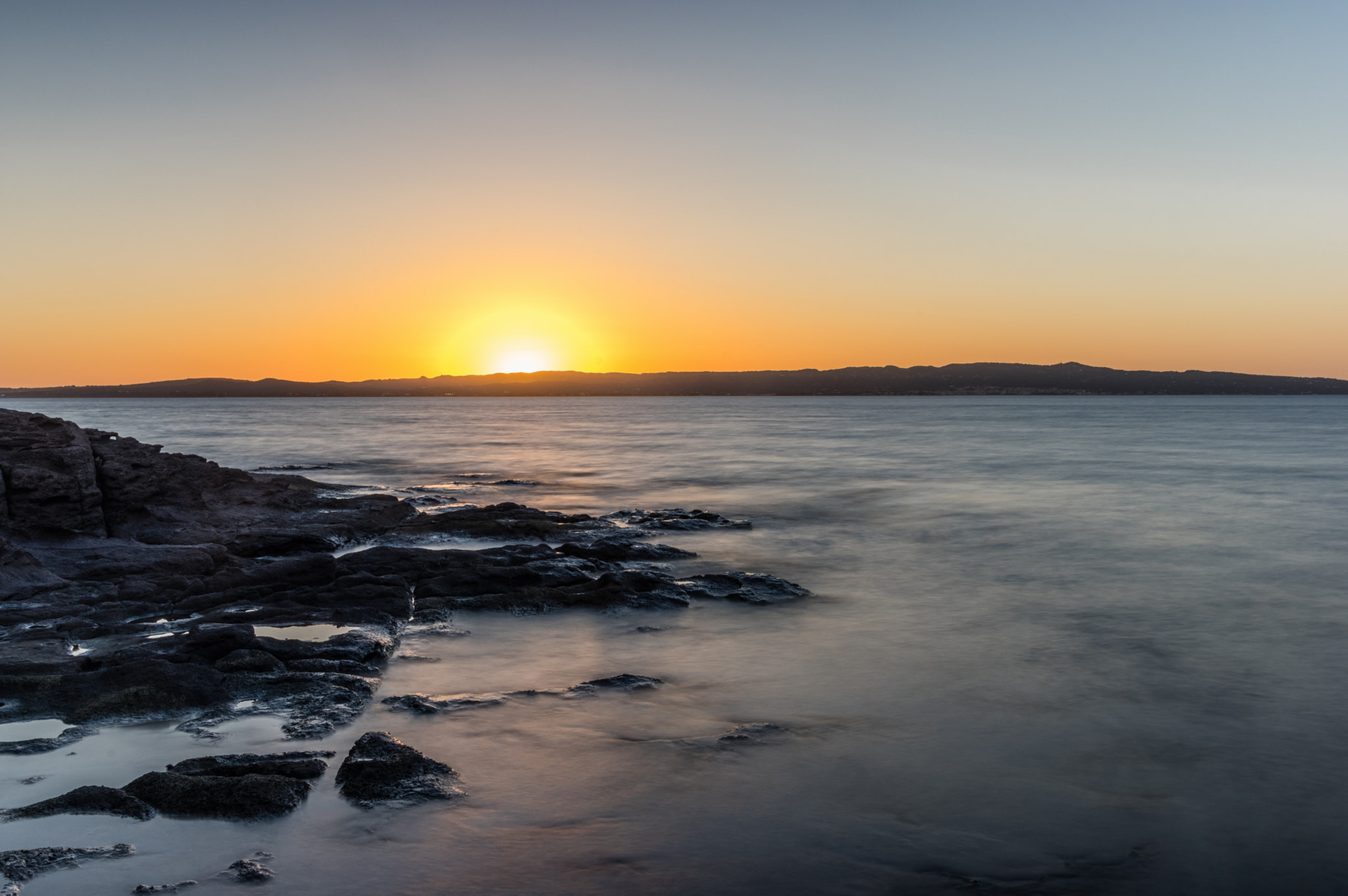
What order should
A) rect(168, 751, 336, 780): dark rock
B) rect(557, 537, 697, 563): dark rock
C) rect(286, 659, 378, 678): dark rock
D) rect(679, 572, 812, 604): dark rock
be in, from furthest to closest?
1. rect(557, 537, 697, 563): dark rock
2. rect(679, 572, 812, 604): dark rock
3. rect(286, 659, 378, 678): dark rock
4. rect(168, 751, 336, 780): dark rock

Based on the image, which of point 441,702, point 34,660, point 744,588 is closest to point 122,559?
point 34,660

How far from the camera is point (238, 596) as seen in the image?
446 inches

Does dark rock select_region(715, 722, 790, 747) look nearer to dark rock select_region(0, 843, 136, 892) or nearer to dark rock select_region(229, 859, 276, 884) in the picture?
dark rock select_region(229, 859, 276, 884)

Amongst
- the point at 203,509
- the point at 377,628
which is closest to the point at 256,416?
the point at 203,509

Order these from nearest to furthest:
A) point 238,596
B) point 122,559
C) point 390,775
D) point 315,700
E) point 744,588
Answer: point 390,775 < point 315,700 < point 238,596 < point 122,559 < point 744,588

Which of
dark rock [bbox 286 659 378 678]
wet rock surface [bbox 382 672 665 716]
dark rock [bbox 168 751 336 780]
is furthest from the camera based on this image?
dark rock [bbox 286 659 378 678]

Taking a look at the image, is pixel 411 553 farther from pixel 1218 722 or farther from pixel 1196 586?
pixel 1196 586

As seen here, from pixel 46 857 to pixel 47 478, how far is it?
957 cm

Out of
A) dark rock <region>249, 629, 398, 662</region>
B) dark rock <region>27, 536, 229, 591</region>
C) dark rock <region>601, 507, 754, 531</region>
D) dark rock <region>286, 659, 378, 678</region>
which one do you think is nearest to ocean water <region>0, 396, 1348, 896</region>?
dark rock <region>286, 659, 378, 678</region>

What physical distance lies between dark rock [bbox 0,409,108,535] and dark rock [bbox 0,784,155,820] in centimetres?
845

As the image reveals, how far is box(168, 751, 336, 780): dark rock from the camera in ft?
20.8

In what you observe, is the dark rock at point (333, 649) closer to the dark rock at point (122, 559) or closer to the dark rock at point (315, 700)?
the dark rock at point (315, 700)

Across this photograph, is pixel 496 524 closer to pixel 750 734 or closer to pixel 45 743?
pixel 750 734

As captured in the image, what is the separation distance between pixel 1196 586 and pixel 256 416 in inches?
4113
